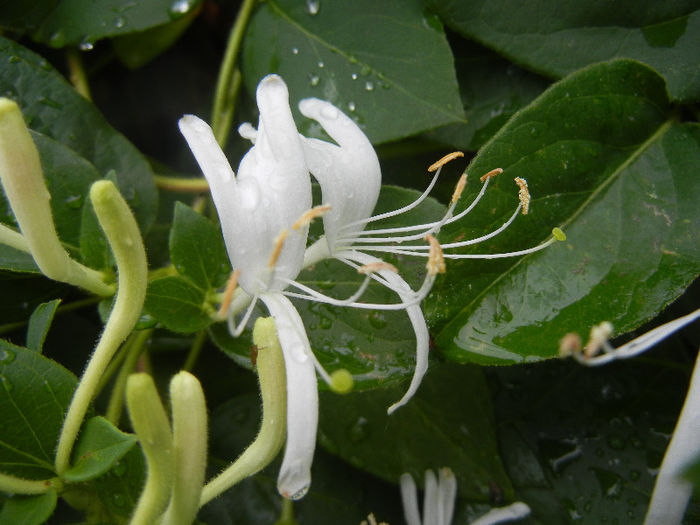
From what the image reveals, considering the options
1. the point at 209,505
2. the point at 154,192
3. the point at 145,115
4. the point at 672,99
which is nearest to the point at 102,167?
the point at 154,192

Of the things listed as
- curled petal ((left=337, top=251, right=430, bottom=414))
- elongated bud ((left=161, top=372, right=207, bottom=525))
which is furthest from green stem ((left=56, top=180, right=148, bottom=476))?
curled petal ((left=337, top=251, right=430, bottom=414))

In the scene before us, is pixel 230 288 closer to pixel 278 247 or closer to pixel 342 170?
pixel 278 247

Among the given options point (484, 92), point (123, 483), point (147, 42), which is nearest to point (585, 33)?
point (484, 92)

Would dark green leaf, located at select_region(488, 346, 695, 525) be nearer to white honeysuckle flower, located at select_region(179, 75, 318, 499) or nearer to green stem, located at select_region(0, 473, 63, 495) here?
white honeysuckle flower, located at select_region(179, 75, 318, 499)

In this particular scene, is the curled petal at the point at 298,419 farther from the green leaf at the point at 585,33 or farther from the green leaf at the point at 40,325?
the green leaf at the point at 585,33

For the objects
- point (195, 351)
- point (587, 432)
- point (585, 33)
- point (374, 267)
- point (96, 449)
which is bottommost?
point (587, 432)
